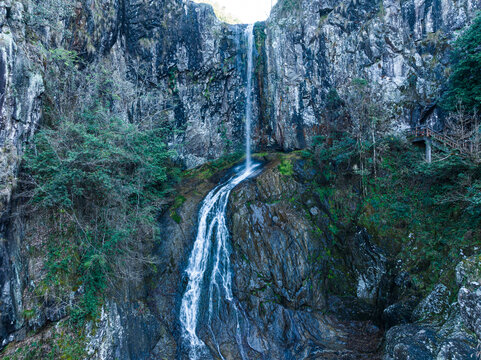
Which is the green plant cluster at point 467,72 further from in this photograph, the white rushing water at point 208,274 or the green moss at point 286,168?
the white rushing water at point 208,274

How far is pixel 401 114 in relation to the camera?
14727 millimetres

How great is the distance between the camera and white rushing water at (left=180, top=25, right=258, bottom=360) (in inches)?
417

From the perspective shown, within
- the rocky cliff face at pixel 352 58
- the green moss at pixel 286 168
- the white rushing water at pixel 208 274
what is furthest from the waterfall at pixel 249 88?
the white rushing water at pixel 208 274

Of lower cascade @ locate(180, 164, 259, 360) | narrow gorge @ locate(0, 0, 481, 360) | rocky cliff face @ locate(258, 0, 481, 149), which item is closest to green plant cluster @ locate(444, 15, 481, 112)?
narrow gorge @ locate(0, 0, 481, 360)

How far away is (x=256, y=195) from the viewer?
13734 mm

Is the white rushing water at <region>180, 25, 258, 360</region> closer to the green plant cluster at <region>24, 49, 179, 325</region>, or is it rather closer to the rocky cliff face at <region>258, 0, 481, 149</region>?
the green plant cluster at <region>24, 49, 179, 325</region>

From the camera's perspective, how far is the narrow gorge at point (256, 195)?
888 centimetres

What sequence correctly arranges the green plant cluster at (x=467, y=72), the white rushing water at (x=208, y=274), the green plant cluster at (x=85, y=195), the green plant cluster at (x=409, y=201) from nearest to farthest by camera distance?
the green plant cluster at (x=85, y=195)
the green plant cluster at (x=409, y=201)
the white rushing water at (x=208, y=274)
the green plant cluster at (x=467, y=72)

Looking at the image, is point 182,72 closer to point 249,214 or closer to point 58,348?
point 249,214

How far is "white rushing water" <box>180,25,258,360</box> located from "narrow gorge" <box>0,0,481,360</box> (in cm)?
6

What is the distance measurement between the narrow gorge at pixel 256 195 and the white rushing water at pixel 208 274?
62 millimetres

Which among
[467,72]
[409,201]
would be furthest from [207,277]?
[467,72]

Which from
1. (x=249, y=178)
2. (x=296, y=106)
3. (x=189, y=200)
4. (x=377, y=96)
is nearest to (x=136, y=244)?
(x=189, y=200)

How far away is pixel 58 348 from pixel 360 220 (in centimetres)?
1268
